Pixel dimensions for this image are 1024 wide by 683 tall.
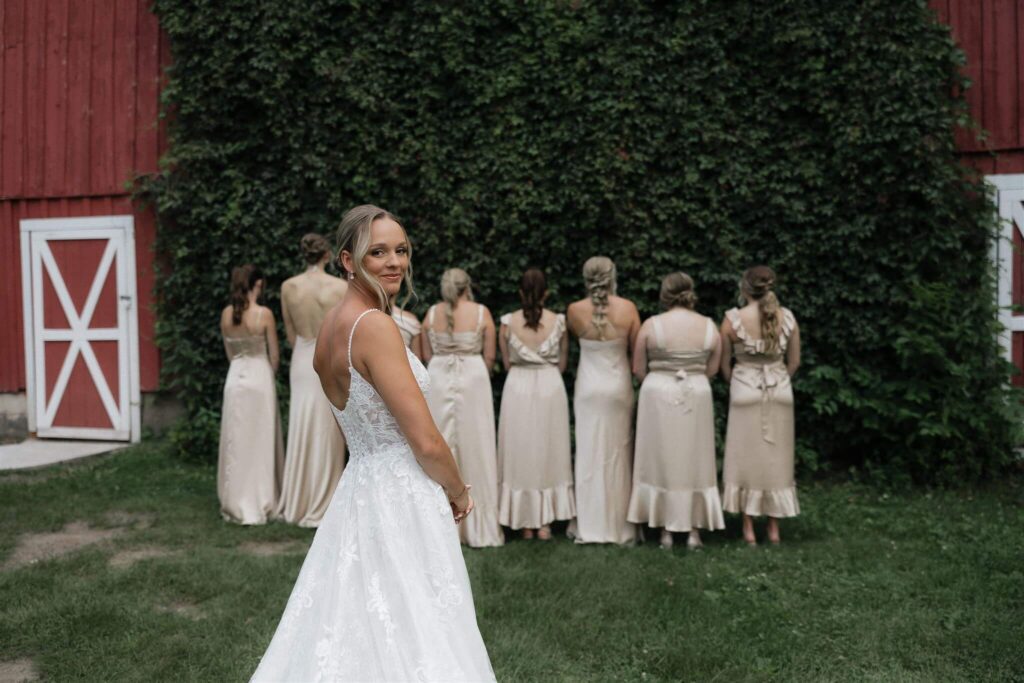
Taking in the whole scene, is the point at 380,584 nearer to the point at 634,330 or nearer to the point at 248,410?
the point at 634,330

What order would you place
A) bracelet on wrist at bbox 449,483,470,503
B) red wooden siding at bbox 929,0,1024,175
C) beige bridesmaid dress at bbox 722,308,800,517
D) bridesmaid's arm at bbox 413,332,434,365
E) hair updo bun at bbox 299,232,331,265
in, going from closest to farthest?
bracelet on wrist at bbox 449,483,470,503
beige bridesmaid dress at bbox 722,308,800,517
bridesmaid's arm at bbox 413,332,434,365
hair updo bun at bbox 299,232,331,265
red wooden siding at bbox 929,0,1024,175

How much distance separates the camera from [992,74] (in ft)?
26.7

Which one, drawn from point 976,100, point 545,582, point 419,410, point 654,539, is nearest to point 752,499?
point 654,539

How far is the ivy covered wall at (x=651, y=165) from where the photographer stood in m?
7.93

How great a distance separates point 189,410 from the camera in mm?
9531

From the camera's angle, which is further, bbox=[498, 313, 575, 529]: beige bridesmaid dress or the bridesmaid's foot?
bbox=[498, 313, 575, 529]: beige bridesmaid dress

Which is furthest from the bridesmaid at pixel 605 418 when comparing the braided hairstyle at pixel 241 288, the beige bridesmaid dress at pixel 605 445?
the braided hairstyle at pixel 241 288

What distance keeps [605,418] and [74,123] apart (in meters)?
7.65

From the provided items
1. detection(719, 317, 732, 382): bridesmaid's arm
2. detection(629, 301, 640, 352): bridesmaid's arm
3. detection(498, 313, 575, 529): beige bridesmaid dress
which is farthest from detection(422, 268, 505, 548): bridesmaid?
detection(719, 317, 732, 382): bridesmaid's arm

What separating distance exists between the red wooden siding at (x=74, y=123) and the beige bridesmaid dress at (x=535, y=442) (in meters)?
5.24

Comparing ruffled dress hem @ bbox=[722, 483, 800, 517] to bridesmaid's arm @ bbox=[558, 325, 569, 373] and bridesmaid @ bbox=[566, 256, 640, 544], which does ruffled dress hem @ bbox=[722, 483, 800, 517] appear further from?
bridesmaid's arm @ bbox=[558, 325, 569, 373]

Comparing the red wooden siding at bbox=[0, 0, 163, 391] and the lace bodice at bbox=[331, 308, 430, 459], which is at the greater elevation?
the red wooden siding at bbox=[0, 0, 163, 391]

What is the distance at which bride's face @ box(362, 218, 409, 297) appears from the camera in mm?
2727

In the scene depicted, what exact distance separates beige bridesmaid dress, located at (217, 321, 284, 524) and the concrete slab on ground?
308 centimetres
